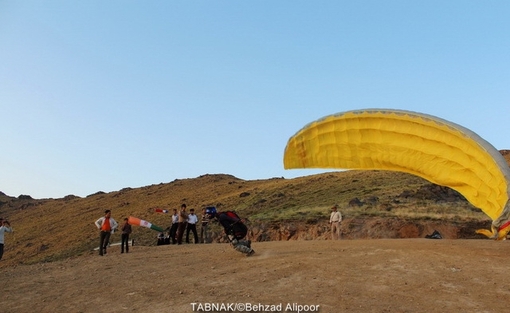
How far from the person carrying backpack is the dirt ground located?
445 mm

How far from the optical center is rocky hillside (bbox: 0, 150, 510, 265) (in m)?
22.6

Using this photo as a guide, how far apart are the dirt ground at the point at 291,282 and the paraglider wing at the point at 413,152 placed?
160 centimetres

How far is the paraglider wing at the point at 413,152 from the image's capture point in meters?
10.6

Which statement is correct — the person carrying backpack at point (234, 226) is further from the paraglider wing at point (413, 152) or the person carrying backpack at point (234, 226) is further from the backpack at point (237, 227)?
the paraglider wing at point (413, 152)

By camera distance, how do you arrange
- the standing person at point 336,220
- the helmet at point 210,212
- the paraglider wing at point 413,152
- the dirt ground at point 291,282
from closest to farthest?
the dirt ground at point 291,282 < the paraglider wing at point 413,152 < the helmet at point 210,212 < the standing person at point 336,220

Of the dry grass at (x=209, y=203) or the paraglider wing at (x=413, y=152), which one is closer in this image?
the paraglider wing at (x=413, y=152)

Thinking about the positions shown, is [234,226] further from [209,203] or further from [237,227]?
[209,203]

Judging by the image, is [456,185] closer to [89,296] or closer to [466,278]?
[466,278]

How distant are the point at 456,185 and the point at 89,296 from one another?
8.89 m

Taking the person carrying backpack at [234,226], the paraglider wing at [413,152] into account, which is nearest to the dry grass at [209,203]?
Answer: the paraglider wing at [413,152]

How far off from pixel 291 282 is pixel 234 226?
3310 millimetres

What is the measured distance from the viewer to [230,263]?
11602 mm

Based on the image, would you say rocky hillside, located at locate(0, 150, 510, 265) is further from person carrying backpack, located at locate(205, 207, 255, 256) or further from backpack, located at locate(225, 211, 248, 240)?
backpack, located at locate(225, 211, 248, 240)

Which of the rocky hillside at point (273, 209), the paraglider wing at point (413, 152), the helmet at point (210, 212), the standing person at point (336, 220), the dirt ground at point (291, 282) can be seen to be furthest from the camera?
the rocky hillside at point (273, 209)
